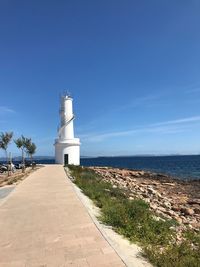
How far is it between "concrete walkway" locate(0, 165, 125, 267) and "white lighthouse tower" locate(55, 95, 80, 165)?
32.4 metres

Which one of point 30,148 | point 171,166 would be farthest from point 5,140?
point 171,166

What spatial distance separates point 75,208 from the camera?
468 inches

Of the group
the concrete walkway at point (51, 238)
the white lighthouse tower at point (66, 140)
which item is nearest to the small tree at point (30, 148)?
the white lighthouse tower at point (66, 140)

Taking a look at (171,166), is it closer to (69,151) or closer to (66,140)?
(69,151)

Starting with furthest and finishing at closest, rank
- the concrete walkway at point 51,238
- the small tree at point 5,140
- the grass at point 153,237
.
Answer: the small tree at point 5,140
the concrete walkway at point 51,238
the grass at point 153,237

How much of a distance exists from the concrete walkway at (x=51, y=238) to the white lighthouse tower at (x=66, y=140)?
106ft

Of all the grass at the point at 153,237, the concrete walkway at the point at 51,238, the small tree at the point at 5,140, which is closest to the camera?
the grass at the point at 153,237

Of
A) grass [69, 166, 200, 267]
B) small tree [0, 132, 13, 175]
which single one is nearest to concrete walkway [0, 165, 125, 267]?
grass [69, 166, 200, 267]

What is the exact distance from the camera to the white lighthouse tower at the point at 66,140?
45.6 meters

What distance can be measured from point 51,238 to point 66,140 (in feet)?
124

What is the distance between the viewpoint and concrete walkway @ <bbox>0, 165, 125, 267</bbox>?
6.65 metres

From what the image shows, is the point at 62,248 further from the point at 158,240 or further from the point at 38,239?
the point at 158,240

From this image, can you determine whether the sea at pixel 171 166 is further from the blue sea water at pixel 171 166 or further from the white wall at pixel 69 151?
the white wall at pixel 69 151

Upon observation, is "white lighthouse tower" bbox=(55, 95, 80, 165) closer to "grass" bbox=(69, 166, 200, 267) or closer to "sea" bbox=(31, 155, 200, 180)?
"sea" bbox=(31, 155, 200, 180)
